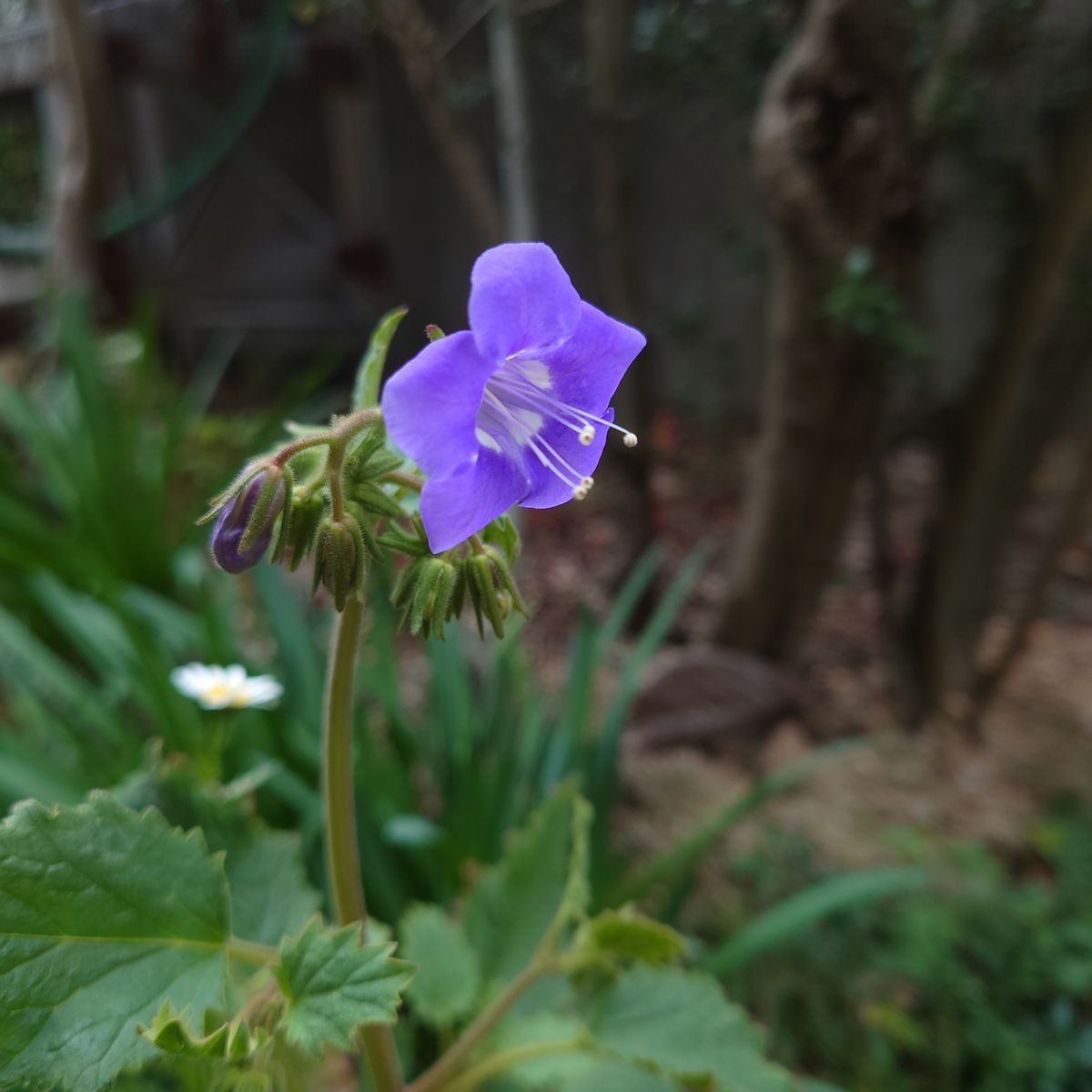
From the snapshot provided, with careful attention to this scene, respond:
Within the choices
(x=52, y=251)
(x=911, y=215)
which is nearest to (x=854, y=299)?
(x=911, y=215)

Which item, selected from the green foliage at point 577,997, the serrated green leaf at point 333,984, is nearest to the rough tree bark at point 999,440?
the green foliage at point 577,997

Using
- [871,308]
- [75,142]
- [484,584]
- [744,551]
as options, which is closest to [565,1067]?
[484,584]

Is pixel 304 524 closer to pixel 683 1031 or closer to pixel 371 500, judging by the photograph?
pixel 371 500

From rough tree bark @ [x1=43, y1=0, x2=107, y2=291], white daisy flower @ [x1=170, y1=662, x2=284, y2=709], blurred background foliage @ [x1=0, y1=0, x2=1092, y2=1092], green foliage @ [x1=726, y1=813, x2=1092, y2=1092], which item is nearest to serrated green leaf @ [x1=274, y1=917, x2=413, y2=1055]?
blurred background foliage @ [x1=0, y1=0, x2=1092, y2=1092]

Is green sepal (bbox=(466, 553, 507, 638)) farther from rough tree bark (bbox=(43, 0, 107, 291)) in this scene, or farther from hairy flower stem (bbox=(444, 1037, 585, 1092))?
rough tree bark (bbox=(43, 0, 107, 291))

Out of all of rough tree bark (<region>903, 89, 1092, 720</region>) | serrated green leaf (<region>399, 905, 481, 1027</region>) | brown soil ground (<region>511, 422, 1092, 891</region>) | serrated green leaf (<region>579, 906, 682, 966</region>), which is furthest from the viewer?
brown soil ground (<region>511, 422, 1092, 891</region>)

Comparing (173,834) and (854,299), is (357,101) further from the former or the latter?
(173,834)
